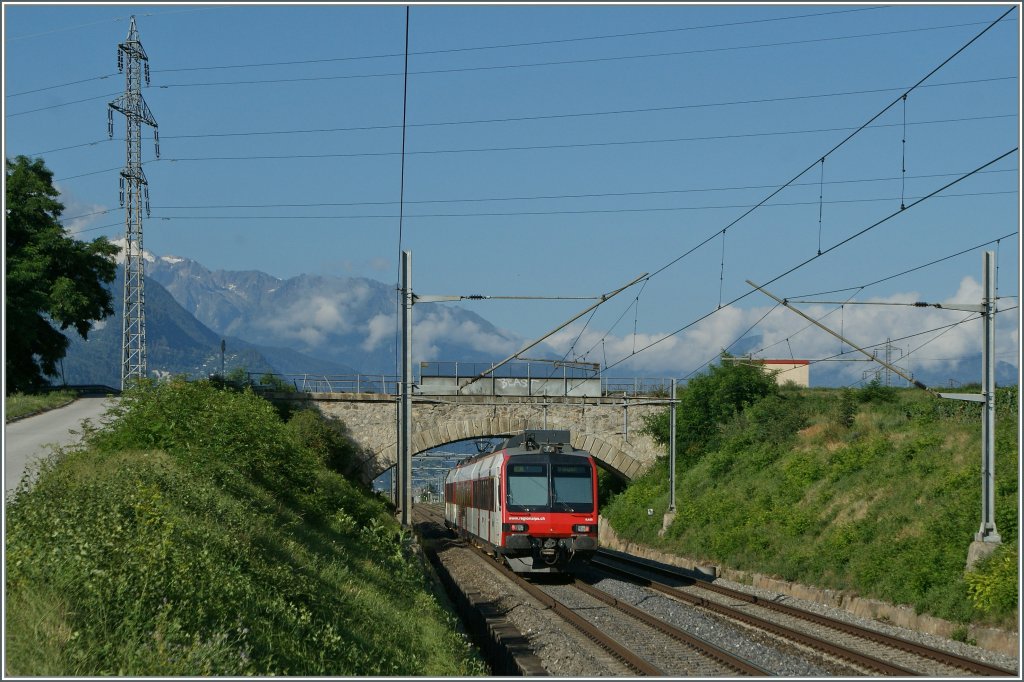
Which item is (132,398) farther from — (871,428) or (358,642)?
(871,428)

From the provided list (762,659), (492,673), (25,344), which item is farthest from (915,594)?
(25,344)

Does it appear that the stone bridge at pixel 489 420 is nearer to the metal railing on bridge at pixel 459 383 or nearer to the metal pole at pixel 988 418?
the metal railing on bridge at pixel 459 383

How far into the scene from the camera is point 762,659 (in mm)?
15359

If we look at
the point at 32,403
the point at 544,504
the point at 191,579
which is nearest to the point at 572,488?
the point at 544,504

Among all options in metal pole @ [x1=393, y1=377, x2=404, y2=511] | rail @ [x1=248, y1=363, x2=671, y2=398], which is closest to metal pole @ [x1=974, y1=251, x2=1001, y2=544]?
metal pole @ [x1=393, y1=377, x2=404, y2=511]

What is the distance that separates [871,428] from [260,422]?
63.9 ft

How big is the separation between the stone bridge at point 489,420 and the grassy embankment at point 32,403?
999cm

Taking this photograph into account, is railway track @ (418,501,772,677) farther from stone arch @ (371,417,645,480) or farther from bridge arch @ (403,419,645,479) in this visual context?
bridge arch @ (403,419,645,479)

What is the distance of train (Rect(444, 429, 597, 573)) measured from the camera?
89.9 feet

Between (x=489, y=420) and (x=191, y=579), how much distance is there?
131ft

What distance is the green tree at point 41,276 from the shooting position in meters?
46.2

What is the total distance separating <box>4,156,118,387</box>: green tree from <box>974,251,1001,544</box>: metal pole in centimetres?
3866

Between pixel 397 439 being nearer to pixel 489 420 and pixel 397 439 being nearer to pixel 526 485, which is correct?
pixel 526 485

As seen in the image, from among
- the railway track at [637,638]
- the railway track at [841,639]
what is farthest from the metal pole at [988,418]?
the railway track at [637,638]
